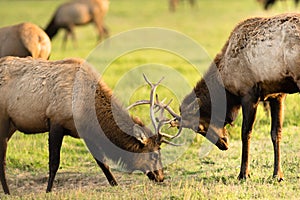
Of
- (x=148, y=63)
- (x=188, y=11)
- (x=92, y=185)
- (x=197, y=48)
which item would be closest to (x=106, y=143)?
(x=92, y=185)

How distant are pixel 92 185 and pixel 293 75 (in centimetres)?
307

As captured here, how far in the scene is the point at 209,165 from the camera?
A: 9.87 m

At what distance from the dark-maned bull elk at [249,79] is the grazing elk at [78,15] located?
52.1 ft

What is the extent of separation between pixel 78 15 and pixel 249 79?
17749 millimetres

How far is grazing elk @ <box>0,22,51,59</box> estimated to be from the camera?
12.4m

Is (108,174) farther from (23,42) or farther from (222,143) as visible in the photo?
(23,42)

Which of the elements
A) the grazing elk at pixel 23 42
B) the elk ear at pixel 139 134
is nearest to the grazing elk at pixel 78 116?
the elk ear at pixel 139 134

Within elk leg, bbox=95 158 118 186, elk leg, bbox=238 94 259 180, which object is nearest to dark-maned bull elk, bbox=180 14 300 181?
elk leg, bbox=238 94 259 180

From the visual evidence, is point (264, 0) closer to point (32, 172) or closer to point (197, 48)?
point (197, 48)

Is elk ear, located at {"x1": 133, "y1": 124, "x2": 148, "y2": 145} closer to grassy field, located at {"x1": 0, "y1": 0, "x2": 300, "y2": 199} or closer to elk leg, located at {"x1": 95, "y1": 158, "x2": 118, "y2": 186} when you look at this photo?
grassy field, located at {"x1": 0, "y1": 0, "x2": 300, "y2": 199}

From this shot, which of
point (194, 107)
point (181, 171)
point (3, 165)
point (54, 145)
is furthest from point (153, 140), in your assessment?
point (3, 165)

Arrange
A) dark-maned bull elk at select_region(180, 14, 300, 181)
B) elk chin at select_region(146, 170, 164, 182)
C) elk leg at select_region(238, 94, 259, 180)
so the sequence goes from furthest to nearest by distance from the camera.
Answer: elk chin at select_region(146, 170, 164, 182)
elk leg at select_region(238, 94, 259, 180)
dark-maned bull elk at select_region(180, 14, 300, 181)

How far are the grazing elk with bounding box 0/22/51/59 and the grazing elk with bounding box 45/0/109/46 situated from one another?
39.0 feet

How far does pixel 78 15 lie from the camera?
25688 mm
